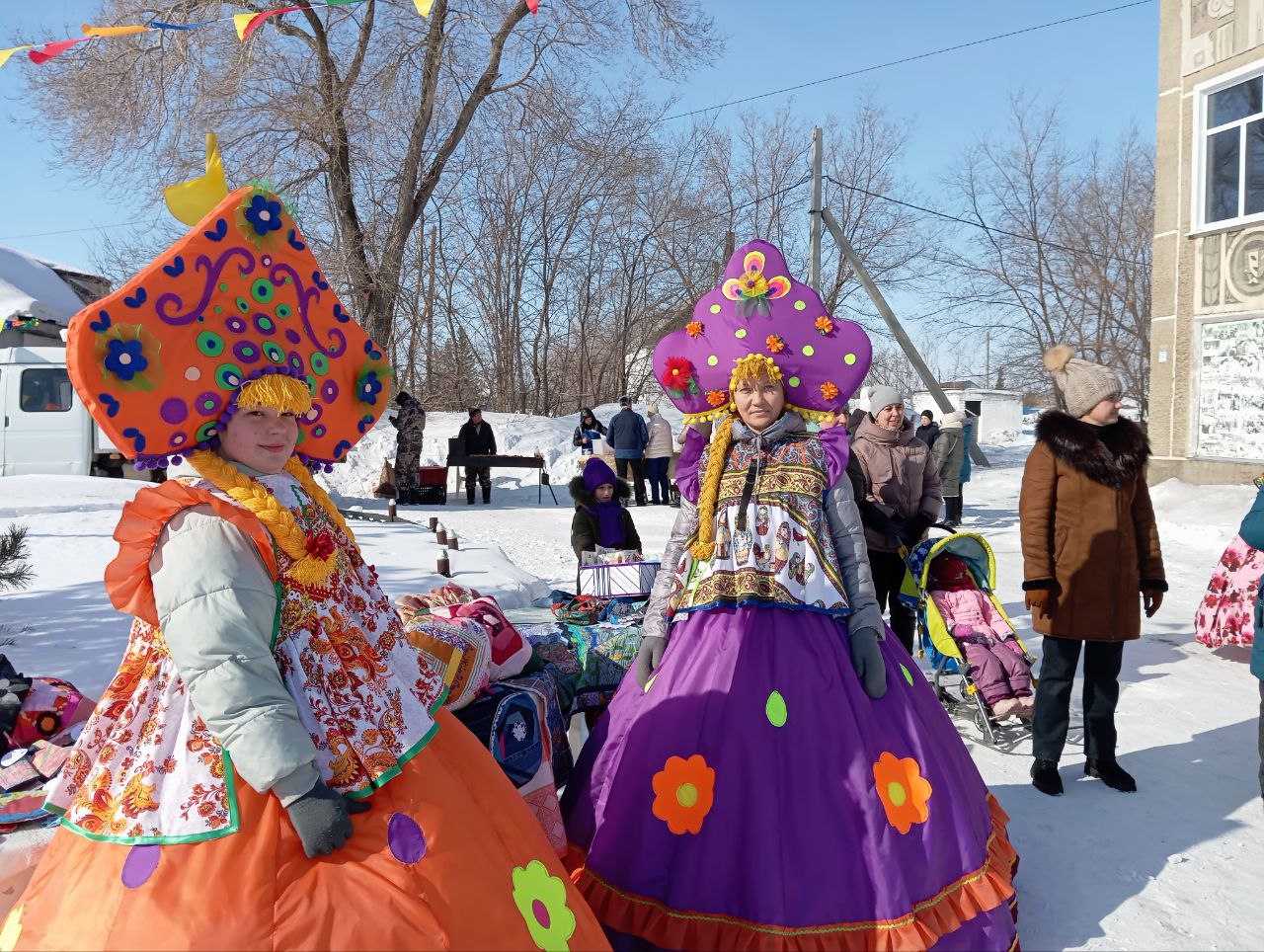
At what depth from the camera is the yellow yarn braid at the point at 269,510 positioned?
83.4 inches

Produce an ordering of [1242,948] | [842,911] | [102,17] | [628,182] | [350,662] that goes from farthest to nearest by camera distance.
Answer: [628,182], [102,17], [1242,948], [842,911], [350,662]

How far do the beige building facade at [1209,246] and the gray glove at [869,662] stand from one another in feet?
46.3

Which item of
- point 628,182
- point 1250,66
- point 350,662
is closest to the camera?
point 350,662

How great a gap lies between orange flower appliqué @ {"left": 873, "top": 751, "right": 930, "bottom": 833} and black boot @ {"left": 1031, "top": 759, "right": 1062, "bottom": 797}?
1.84 m

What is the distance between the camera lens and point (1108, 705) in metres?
4.42

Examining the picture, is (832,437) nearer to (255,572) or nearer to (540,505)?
(255,572)

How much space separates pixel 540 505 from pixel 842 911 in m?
14.2

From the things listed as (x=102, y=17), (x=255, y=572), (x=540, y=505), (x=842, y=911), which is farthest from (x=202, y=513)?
(x=102, y=17)

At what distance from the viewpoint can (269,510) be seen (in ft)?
6.94

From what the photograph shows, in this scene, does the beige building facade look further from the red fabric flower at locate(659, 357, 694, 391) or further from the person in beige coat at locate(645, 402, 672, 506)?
the red fabric flower at locate(659, 357, 694, 391)

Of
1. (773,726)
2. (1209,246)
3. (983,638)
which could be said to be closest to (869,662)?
(773,726)

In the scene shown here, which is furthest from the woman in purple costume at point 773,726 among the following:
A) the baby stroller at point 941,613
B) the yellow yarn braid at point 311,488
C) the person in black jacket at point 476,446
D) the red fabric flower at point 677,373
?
the person in black jacket at point 476,446

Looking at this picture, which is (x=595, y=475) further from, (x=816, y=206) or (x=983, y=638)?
(x=816, y=206)

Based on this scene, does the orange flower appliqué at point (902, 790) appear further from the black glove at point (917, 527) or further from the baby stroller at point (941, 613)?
the black glove at point (917, 527)
